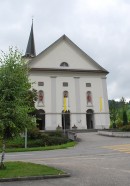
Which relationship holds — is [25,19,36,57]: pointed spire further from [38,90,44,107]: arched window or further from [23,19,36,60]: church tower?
[38,90,44,107]: arched window

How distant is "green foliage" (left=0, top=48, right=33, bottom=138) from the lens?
1205 cm

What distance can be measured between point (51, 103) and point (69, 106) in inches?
138

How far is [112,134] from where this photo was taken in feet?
119

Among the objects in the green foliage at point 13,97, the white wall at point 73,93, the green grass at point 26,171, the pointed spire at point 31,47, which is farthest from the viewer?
the pointed spire at point 31,47

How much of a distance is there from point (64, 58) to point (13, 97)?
4232cm

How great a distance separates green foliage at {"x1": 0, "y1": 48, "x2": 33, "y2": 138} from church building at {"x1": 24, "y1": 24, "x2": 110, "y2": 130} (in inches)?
1467

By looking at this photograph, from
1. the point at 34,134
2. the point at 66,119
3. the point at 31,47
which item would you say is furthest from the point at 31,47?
the point at 34,134

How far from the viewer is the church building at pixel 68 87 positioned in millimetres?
50938

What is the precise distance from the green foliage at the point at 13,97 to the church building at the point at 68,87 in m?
37.3

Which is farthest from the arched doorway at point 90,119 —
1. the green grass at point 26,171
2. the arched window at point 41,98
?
the green grass at point 26,171

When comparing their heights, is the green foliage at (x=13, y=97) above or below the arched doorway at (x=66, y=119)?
below

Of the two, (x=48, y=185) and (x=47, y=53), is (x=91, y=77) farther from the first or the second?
(x=48, y=185)

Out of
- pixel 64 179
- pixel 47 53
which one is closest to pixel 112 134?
pixel 47 53

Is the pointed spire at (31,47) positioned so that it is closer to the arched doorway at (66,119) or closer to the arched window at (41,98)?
the arched window at (41,98)
